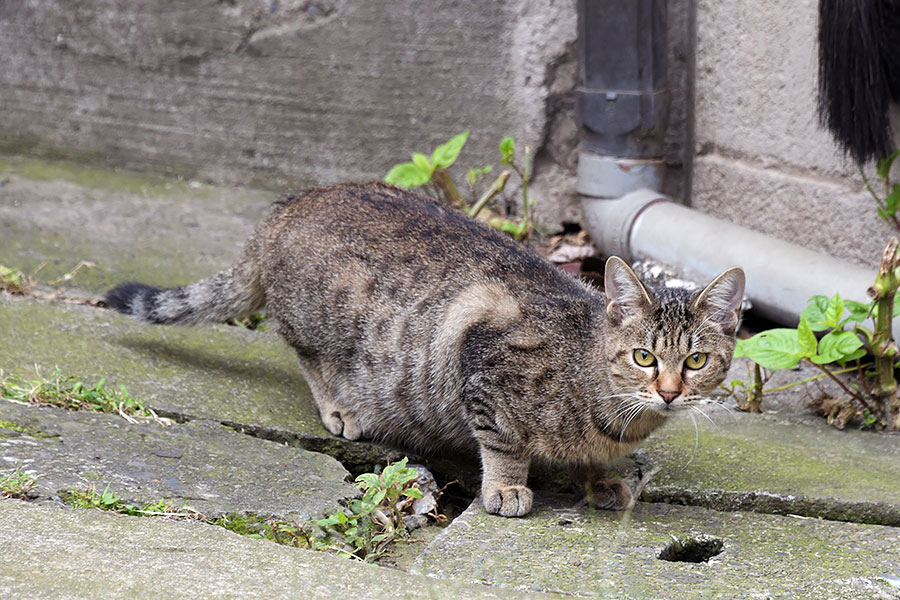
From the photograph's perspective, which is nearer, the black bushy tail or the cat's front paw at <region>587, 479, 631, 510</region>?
the cat's front paw at <region>587, 479, 631, 510</region>

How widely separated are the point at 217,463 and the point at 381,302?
648mm

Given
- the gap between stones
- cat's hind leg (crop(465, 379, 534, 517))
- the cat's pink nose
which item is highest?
the cat's pink nose

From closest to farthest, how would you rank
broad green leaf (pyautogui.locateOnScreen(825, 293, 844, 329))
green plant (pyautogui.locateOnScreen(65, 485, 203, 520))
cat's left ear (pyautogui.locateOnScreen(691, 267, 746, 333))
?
green plant (pyautogui.locateOnScreen(65, 485, 203, 520)) < cat's left ear (pyautogui.locateOnScreen(691, 267, 746, 333)) < broad green leaf (pyautogui.locateOnScreen(825, 293, 844, 329))

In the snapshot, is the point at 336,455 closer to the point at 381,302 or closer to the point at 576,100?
the point at 381,302

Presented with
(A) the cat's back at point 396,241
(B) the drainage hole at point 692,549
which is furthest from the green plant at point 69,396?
(B) the drainage hole at point 692,549

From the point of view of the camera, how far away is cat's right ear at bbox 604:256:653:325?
7.97 ft

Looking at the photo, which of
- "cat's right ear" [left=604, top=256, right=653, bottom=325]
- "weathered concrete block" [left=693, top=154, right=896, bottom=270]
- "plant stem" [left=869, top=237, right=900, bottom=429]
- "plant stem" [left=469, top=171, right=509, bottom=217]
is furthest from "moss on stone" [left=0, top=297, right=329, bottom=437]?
"weathered concrete block" [left=693, top=154, right=896, bottom=270]

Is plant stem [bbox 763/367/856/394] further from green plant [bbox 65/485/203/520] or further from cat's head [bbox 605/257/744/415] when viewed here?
green plant [bbox 65/485/203/520]

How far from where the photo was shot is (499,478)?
2529 millimetres

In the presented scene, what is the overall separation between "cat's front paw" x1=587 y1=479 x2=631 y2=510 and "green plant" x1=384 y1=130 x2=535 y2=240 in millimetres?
1651

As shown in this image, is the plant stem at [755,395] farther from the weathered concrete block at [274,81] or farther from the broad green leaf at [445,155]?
the weathered concrete block at [274,81]

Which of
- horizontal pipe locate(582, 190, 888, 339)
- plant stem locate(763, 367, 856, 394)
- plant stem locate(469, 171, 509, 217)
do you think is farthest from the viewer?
plant stem locate(469, 171, 509, 217)

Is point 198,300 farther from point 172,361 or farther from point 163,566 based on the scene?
point 163,566

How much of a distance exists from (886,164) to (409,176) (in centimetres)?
173
